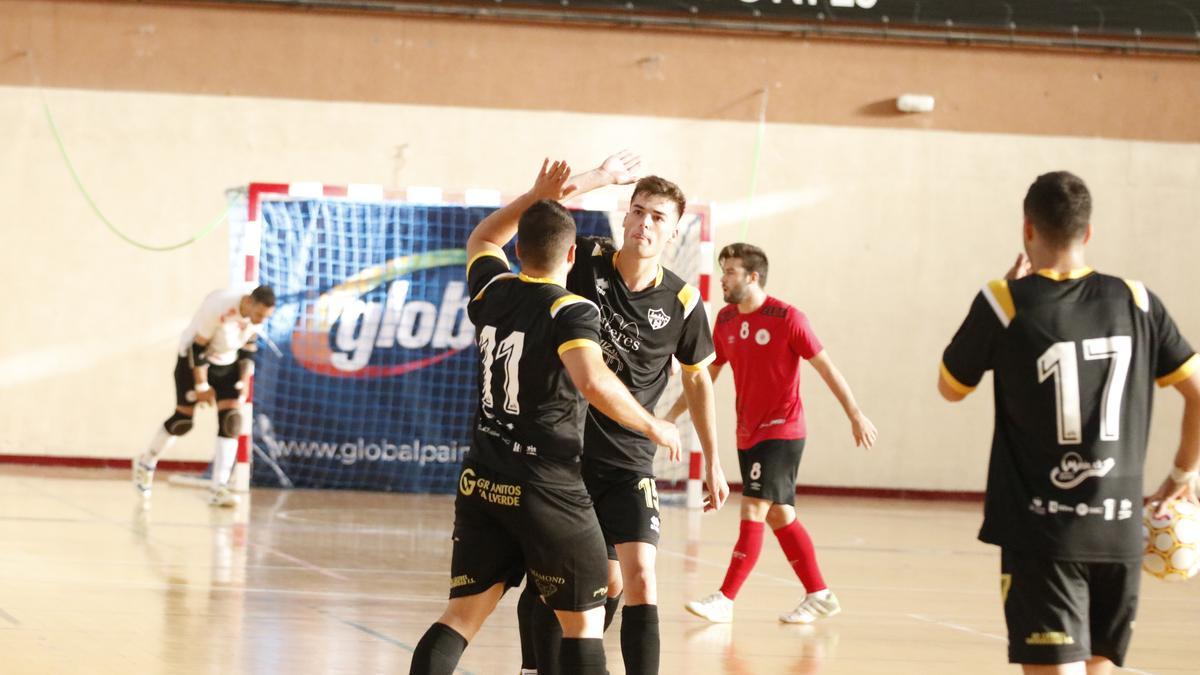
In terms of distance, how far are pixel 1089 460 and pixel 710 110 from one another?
1216 cm

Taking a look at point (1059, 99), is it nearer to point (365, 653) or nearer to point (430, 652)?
point (365, 653)

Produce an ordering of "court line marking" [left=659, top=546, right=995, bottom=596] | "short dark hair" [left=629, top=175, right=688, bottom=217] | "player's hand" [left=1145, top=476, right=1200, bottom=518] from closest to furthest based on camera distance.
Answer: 1. "player's hand" [left=1145, top=476, right=1200, bottom=518]
2. "short dark hair" [left=629, top=175, right=688, bottom=217]
3. "court line marking" [left=659, top=546, right=995, bottom=596]

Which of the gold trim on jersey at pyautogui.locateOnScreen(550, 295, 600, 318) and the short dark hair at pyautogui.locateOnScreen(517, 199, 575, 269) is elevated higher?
the short dark hair at pyautogui.locateOnScreen(517, 199, 575, 269)

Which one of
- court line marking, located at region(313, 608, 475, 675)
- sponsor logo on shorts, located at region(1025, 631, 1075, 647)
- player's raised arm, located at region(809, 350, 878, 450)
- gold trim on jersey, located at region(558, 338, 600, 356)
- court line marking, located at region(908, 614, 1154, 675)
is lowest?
court line marking, located at region(908, 614, 1154, 675)

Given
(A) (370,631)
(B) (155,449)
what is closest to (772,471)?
(A) (370,631)

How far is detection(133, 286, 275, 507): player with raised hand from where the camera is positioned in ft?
38.6

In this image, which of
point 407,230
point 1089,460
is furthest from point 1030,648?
point 407,230

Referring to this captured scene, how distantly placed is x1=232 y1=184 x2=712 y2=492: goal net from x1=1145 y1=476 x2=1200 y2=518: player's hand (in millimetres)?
10180

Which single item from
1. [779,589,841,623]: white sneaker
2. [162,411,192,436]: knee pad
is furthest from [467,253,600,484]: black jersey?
[162,411,192,436]: knee pad

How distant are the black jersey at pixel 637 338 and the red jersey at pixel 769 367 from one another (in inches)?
88.3

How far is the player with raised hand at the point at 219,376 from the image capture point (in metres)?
11.8

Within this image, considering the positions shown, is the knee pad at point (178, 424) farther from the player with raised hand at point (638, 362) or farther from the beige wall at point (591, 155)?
the player with raised hand at point (638, 362)

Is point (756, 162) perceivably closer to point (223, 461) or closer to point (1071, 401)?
point (223, 461)

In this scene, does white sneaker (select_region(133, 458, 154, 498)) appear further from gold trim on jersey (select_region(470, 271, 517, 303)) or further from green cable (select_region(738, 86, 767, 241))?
gold trim on jersey (select_region(470, 271, 517, 303))
